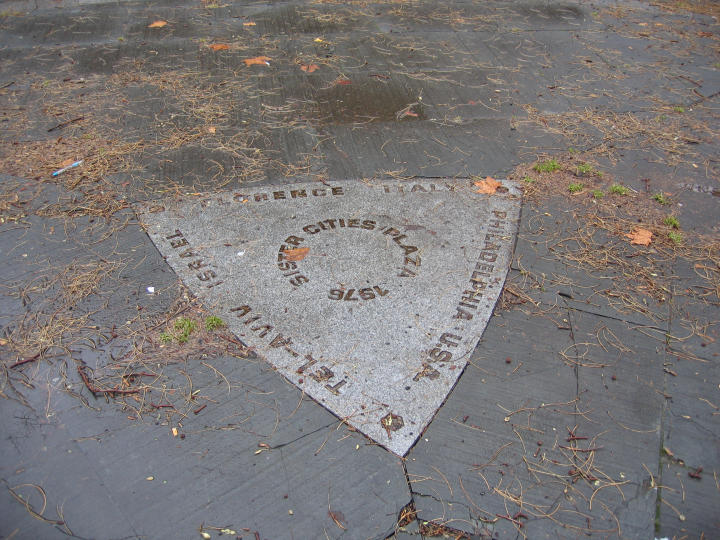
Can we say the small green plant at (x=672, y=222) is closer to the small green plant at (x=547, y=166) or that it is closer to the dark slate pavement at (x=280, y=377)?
the dark slate pavement at (x=280, y=377)

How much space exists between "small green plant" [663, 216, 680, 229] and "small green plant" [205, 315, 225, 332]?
3.42 meters

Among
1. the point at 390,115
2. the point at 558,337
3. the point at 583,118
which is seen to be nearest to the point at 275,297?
the point at 558,337

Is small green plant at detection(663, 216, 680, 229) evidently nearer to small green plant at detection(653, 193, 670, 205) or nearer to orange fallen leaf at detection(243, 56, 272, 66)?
small green plant at detection(653, 193, 670, 205)

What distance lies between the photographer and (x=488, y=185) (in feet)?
14.8

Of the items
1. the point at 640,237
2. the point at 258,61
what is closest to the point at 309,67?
the point at 258,61

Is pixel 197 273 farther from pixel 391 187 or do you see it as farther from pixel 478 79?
pixel 478 79

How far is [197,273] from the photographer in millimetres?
3688

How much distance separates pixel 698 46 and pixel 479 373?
20.7 feet

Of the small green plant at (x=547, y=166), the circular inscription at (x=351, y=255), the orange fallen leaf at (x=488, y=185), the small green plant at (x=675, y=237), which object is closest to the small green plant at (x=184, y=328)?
the circular inscription at (x=351, y=255)

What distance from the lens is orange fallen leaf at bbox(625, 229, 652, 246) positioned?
3986 mm

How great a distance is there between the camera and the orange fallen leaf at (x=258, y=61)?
6.20 m

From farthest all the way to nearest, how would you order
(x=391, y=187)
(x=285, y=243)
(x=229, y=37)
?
(x=229, y=37)
(x=391, y=187)
(x=285, y=243)

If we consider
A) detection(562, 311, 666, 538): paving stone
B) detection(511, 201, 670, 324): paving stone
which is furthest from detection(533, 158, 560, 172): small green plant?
detection(562, 311, 666, 538): paving stone

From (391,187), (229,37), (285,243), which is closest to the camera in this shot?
(285,243)
